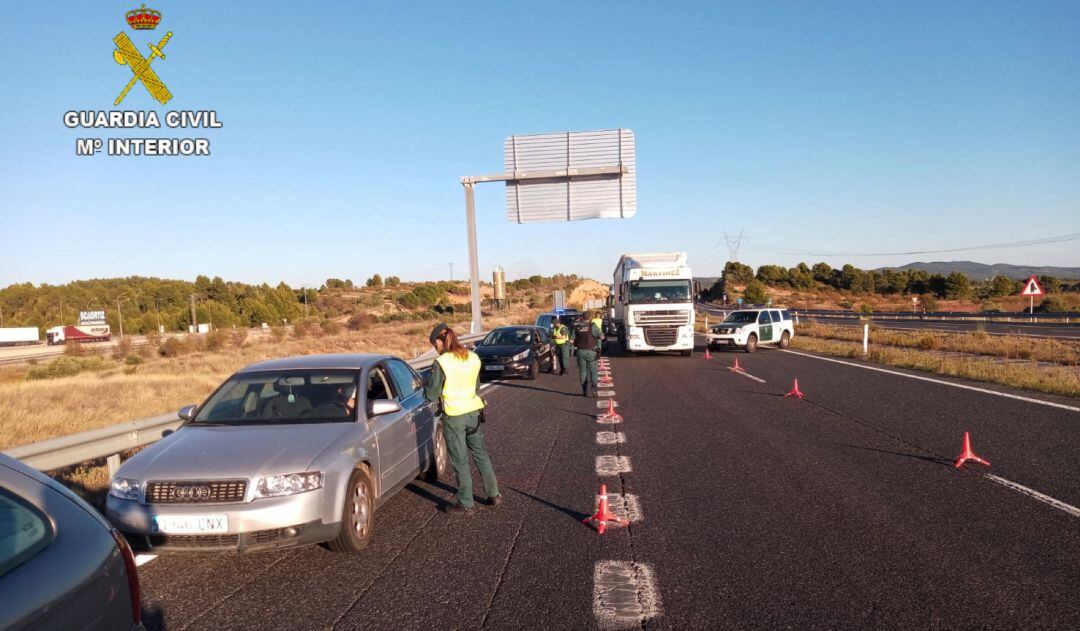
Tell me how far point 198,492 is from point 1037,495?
725 centimetres

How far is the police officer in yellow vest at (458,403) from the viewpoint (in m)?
6.54

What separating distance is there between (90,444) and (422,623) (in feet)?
15.1

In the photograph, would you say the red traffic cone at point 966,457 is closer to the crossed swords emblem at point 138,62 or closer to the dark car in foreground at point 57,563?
the dark car in foreground at point 57,563

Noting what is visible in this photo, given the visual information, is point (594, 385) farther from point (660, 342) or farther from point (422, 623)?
point (422, 623)

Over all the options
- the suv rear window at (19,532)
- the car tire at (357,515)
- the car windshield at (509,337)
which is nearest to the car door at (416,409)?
the car tire at (357,515)

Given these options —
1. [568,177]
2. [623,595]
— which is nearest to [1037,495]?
[623,595]

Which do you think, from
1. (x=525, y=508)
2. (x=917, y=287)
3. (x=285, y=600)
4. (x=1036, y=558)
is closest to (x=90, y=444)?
(x=285, y=600)

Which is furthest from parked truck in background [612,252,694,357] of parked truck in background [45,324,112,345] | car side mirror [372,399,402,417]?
parked truck in background [45,324,112,345]

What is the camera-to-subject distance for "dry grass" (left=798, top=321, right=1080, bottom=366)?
22781 millimetres

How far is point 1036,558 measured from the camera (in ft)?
16.5

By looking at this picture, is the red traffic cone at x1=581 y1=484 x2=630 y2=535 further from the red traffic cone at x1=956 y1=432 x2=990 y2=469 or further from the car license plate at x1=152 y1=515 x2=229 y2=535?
the red traffic cone at x1=956 y1=432 x2=990 y2=469

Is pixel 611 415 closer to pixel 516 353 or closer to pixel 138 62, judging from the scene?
pixel 516 353

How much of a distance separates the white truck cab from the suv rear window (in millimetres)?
27815

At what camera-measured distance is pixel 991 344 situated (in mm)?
26812
